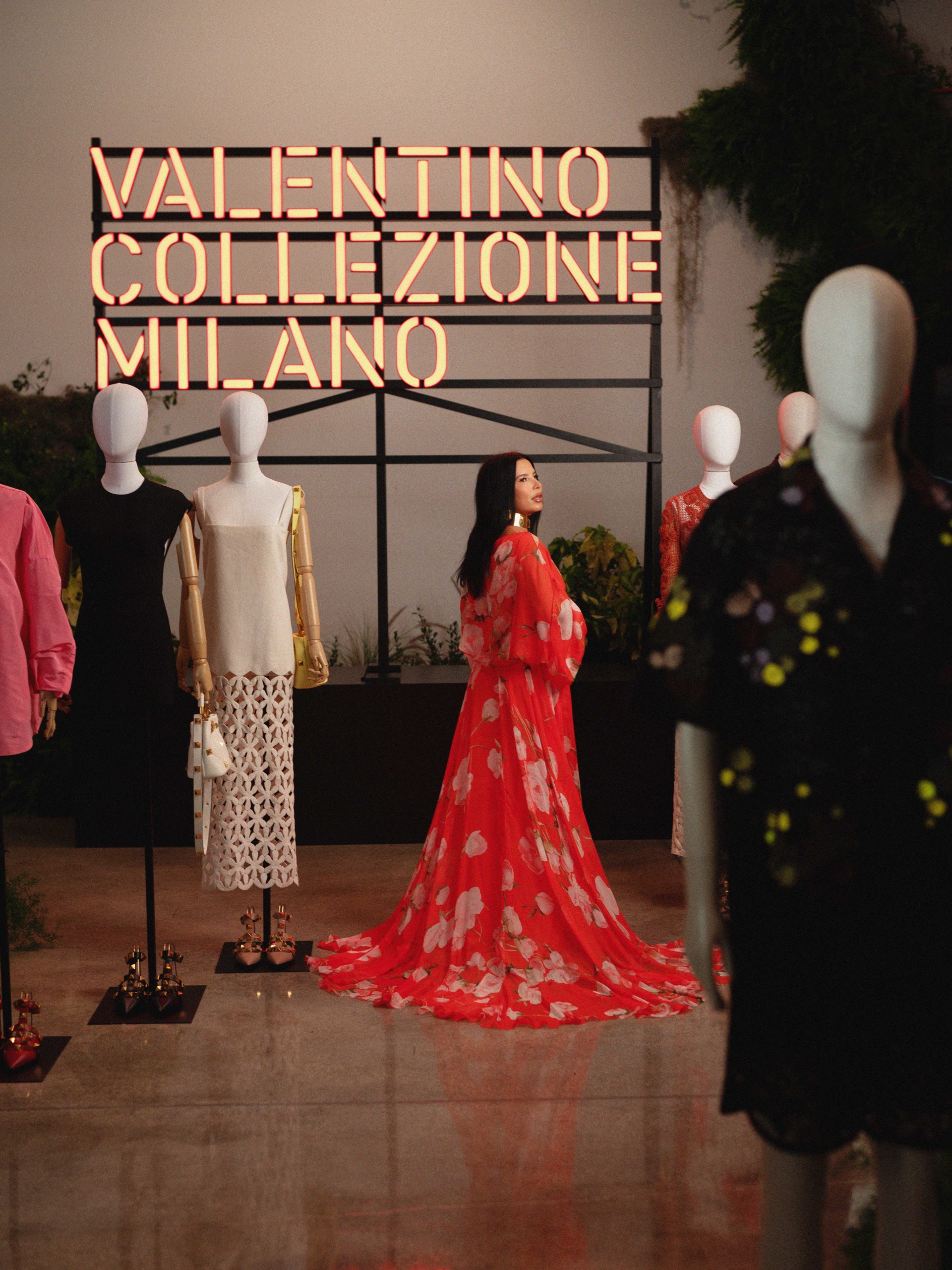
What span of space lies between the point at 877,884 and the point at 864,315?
63 cm

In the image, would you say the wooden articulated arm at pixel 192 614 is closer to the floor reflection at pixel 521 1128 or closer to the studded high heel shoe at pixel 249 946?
the studded high heel shoe at pixel 249 946

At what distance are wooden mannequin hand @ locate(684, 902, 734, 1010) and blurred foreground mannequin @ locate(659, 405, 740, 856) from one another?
9.38 feet

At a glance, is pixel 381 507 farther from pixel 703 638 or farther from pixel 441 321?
pixel 703 638

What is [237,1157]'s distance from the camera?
2.42 meters

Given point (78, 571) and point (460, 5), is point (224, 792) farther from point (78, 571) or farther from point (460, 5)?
point (460, 5)

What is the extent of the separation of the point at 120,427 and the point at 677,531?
2.21 meters

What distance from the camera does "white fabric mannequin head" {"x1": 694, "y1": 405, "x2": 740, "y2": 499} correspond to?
4320 mm

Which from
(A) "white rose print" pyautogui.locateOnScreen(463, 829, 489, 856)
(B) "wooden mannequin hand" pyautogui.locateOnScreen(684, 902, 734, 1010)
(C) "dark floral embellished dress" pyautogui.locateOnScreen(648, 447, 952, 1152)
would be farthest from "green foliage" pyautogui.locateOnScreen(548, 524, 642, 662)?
(C) "dark floral embellished dress" pyautogui.locateOnScreen(648, 447, 952, 1152)

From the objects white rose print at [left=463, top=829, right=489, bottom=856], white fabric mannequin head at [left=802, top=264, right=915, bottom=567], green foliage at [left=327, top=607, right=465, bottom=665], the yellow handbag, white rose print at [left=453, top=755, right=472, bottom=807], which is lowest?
white rose print at [left=463, top=829, right=489, bottom=856]

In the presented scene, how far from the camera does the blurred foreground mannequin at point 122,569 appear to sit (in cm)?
313

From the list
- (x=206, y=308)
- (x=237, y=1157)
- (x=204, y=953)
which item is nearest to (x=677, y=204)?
(x=206, y=308)

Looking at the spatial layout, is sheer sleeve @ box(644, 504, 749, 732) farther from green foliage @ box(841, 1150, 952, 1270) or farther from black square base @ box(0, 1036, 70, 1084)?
black square base @ box(0, 1036, 70, 1084)

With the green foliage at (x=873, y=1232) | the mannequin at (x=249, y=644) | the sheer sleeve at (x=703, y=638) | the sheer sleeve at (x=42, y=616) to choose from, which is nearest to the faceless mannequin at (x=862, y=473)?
the sheer sleeve at (x=703, y=638)

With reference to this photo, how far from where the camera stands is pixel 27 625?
279 cm
